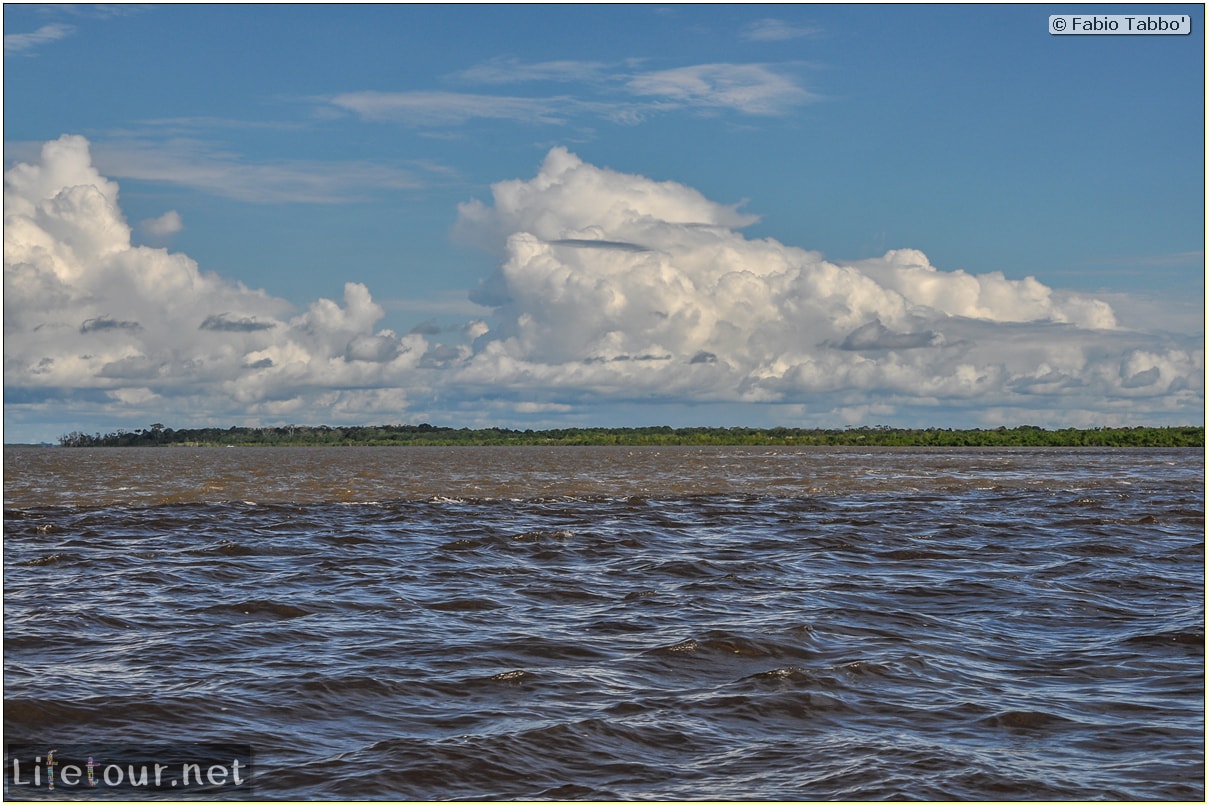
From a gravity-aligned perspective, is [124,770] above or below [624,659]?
below

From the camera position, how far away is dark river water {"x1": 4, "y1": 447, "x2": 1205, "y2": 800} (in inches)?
377

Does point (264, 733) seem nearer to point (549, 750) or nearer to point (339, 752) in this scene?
point (339, 752)

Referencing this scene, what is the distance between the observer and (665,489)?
47.6m

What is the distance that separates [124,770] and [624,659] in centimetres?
581

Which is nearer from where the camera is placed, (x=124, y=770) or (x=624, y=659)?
(x=124, y=770)

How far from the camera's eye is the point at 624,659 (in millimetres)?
13422

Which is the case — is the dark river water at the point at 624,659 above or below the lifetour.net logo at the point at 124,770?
above

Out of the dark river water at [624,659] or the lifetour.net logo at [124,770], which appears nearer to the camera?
the lifetour.net logo at [124,770]

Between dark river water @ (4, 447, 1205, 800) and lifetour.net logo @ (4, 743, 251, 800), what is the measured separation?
0.08 m

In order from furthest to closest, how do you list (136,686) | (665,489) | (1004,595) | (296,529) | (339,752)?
(665,489), (296,529), (1004,595), (136,686), (339,752)

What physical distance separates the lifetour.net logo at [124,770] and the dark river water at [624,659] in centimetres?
8

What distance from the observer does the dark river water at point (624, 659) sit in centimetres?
959

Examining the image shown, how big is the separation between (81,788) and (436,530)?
19852 mm

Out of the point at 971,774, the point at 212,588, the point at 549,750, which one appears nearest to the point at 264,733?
the point at 549,750
